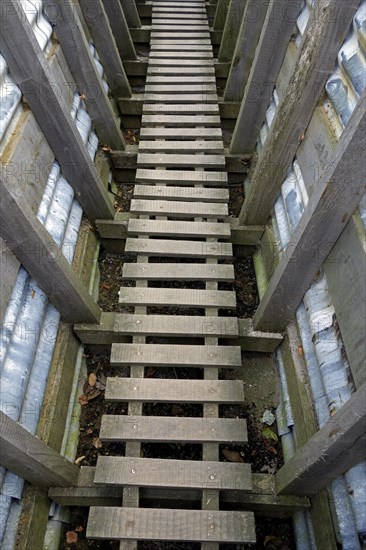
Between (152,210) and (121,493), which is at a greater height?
(152,210)

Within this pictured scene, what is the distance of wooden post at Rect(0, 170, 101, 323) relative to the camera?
2473 millimetres

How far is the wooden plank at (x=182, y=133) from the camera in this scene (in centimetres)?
500

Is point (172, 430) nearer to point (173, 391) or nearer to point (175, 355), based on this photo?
point (173, 391)

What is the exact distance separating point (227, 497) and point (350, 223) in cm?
221

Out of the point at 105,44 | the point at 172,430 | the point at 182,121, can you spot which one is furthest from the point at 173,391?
the point at 105,44

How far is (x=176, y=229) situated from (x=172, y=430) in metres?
2.12

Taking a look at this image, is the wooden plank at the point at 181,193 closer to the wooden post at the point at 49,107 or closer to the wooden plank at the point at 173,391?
the wooden post at the point at 49,107

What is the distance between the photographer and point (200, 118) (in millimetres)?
5203

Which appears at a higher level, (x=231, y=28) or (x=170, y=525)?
(x=231, y=28)

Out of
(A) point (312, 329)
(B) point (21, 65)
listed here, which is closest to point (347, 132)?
(A) point (312, 329)

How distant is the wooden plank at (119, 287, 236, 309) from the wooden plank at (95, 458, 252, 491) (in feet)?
4.51

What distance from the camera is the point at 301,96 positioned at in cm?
286

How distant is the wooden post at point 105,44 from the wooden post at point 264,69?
1581 mm

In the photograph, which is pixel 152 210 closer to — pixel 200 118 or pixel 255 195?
pixel 255 195
